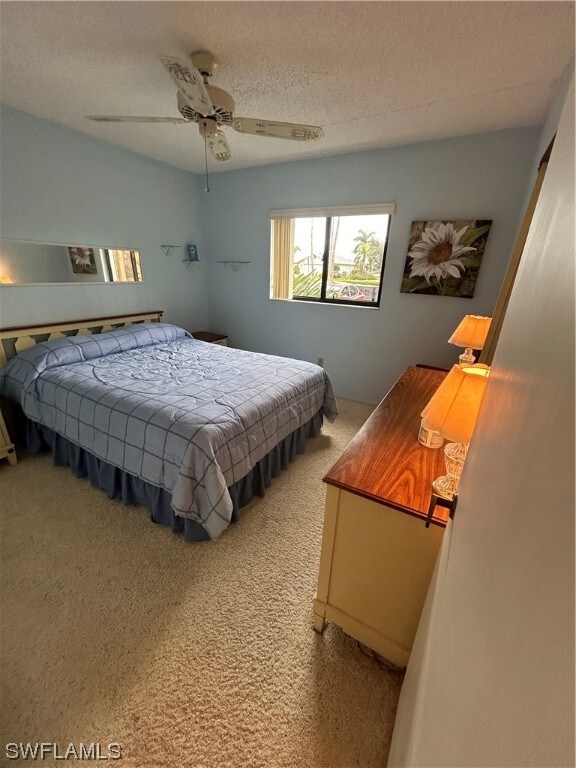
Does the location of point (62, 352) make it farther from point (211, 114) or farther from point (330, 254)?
point (330, 254)

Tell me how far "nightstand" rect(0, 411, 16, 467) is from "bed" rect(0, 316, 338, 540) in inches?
5.9

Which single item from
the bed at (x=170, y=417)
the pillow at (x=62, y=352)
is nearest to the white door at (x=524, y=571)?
the bed at (x=170, y=417)

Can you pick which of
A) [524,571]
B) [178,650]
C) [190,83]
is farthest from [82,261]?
[524,571]

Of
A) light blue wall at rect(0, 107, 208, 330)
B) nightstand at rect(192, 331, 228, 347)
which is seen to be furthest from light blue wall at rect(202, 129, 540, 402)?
light blue wall at rect(0, 107, 208, 330)

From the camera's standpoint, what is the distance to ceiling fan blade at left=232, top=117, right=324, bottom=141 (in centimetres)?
161

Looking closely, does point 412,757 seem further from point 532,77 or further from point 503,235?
point 503,235

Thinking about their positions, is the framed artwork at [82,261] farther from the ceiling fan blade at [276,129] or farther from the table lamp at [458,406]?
the table lamp at [458,406]

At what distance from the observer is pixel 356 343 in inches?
134

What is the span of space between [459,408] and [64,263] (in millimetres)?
3279

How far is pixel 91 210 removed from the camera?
9.18 ft

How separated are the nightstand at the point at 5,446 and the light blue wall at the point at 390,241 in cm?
258

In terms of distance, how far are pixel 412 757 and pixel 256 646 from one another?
0.89m

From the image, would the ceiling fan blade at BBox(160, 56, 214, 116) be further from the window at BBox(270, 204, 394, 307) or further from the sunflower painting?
the sunflower painting

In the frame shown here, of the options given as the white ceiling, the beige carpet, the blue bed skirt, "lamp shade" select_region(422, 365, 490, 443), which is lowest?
the beige carpet
